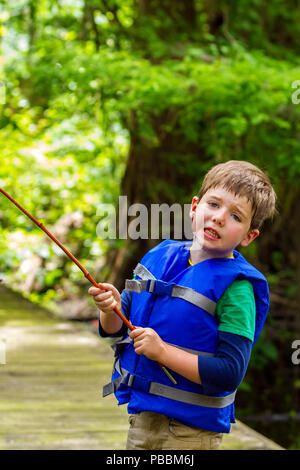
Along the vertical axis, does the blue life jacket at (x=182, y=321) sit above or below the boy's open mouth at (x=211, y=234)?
below

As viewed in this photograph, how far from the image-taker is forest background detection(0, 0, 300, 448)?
15.4 feet

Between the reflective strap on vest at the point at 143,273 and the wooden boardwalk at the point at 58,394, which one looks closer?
the reflective strap on vest at the point at 143,273

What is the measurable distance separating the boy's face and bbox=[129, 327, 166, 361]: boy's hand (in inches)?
9.9

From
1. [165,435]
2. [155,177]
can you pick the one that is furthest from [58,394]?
[155,177]

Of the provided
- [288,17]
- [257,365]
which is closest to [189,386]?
[257,365]

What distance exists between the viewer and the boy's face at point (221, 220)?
1593 millimetres

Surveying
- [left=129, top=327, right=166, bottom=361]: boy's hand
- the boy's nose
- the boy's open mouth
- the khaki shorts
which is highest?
the boy's nose
